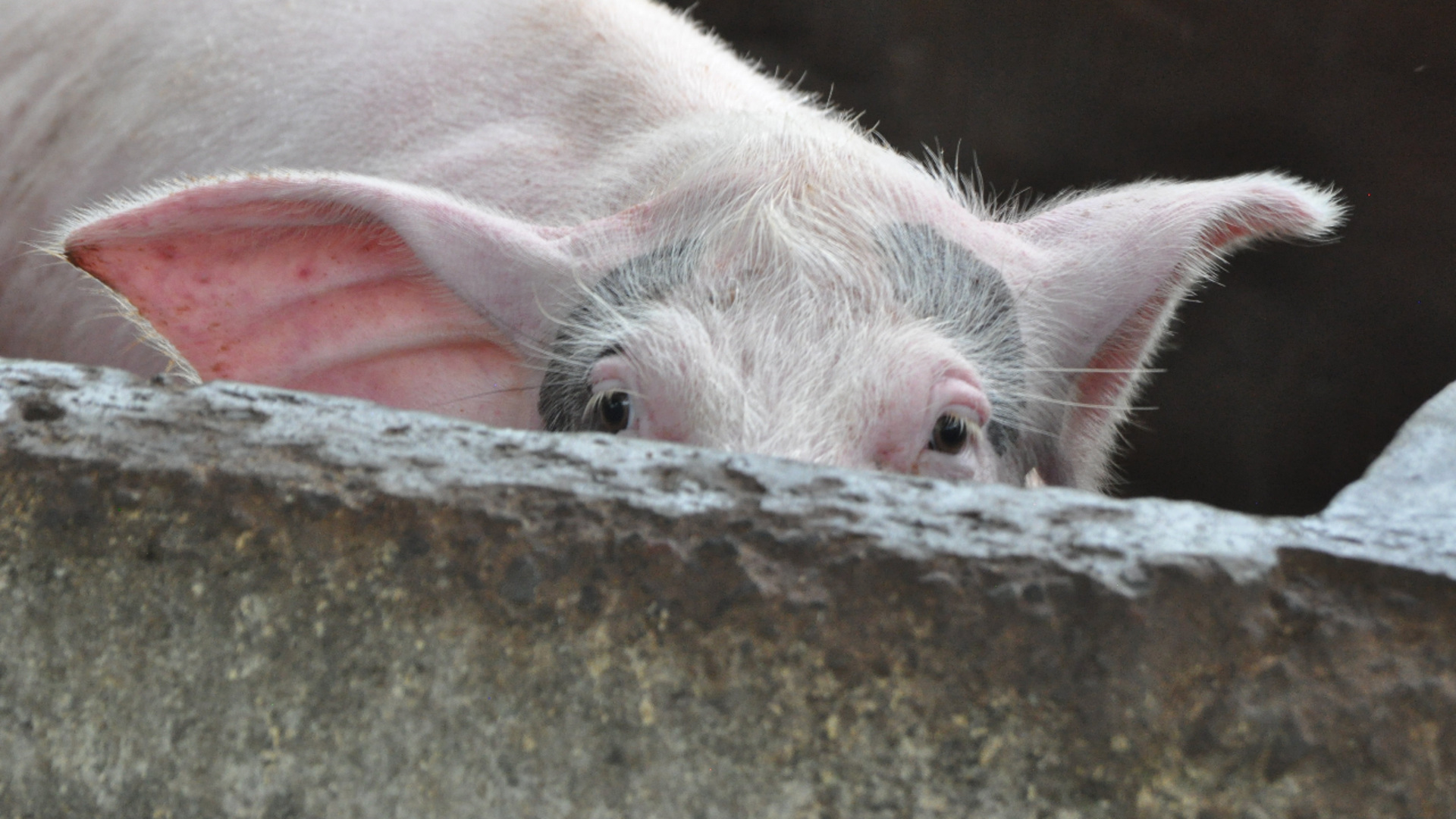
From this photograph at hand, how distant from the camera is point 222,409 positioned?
1338mm

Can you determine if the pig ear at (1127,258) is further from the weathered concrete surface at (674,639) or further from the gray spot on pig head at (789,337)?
the weathered concrete surface at (674,639)

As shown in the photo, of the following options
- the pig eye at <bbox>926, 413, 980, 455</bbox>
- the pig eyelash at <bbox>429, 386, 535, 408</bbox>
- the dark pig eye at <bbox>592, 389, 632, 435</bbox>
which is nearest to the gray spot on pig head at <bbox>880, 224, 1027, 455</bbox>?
the pig eye at <bbox>926, 413, 980, 455</bbox>

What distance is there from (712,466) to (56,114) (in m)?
2.83

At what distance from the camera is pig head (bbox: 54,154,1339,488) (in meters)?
2.04

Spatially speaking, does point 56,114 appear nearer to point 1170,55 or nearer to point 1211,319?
point 1170,55

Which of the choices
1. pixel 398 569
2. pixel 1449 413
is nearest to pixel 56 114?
pixel 398 569

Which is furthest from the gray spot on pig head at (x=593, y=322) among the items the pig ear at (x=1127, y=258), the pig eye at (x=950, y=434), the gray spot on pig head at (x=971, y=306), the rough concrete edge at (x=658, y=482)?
the rough concrete edge at (x=658, y=482)

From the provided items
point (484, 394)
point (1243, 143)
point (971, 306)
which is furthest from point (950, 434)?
point (1243, 143)

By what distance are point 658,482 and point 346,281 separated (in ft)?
4.33

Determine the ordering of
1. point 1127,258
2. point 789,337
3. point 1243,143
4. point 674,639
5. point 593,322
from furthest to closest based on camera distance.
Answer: point 1243,143
point 1127,258
point 593,322
point 789,337
point 674,639

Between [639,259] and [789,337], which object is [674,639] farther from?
[639,259]

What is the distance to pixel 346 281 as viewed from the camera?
238cm

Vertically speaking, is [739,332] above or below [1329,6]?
below

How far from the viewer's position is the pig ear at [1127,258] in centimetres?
236
